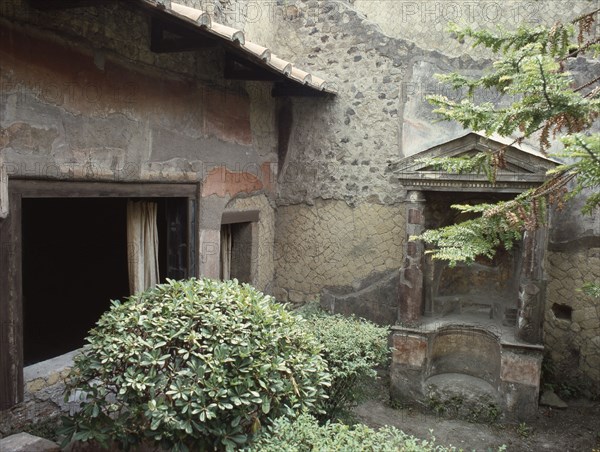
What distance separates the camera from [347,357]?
467 centimetres

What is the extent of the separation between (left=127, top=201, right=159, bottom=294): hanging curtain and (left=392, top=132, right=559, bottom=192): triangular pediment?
2.65 metres

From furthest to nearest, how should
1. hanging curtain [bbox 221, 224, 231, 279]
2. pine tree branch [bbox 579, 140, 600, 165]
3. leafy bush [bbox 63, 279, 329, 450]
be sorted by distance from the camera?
hanging curtain [bbox 221, 224, 231, 279] → leafy bush [bbox 63, 279, 329, 450] → pine tree branch [bbox 579, 140, 600, 165]

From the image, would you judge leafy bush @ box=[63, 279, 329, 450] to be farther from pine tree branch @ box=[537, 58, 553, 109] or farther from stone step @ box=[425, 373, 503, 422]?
stone step @ box=[425, 373, 503, 422]

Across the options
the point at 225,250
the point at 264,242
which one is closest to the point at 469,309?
the point at 264,242

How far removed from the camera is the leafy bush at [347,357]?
4.64 meters

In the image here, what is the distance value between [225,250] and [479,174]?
3.12 metres

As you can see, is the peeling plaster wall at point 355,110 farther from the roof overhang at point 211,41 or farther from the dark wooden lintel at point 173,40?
the dark wooden lintel at point 173,40

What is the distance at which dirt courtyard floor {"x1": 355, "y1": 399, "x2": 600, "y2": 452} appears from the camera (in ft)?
16.3

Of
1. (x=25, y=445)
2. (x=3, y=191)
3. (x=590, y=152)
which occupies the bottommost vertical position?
(x=25, y=445)

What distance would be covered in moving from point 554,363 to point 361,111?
3.83 metres

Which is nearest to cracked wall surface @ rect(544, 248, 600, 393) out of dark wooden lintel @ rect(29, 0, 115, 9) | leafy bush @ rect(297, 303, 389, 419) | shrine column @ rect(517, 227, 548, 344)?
Answer: shrine column @ rect(517, 227, 548, 344)

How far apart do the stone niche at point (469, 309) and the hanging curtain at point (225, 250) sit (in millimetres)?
2183

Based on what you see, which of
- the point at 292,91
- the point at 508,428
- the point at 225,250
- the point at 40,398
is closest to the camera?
the point at 40,398

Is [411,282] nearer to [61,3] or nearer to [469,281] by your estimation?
[469,281]
